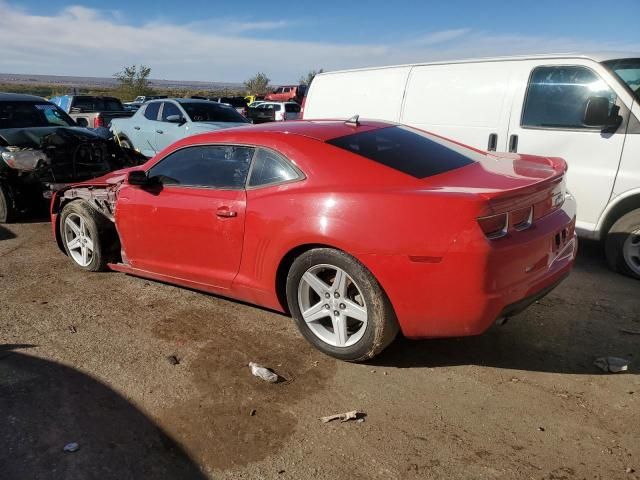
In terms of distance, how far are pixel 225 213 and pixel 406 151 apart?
4.38 feet

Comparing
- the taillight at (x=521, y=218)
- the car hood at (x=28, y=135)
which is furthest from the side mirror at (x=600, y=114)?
the car hood at (x=28, y=135)

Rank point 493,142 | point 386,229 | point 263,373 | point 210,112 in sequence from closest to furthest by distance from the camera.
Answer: point 386,229, point 263,373, point 493,142, point 210,112

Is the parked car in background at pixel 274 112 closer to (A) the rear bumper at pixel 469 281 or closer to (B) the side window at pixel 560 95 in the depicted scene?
(B) the side window at pixel 560 95

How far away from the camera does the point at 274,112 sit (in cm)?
2373

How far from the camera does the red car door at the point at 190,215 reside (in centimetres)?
380

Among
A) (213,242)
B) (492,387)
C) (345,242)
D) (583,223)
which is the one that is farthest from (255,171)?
(583,223)

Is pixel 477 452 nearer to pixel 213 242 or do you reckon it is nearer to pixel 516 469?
pixel 516 469

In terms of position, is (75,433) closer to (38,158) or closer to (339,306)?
(339,306)

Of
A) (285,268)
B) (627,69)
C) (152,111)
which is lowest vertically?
(285,268)

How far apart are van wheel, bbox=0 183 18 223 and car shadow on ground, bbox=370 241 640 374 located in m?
6.05

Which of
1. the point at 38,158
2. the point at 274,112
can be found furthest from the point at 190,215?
the point at 274,112

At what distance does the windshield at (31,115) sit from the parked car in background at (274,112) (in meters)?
13.2

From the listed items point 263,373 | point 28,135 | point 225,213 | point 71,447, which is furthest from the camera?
point 28,135

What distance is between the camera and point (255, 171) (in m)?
3.72
